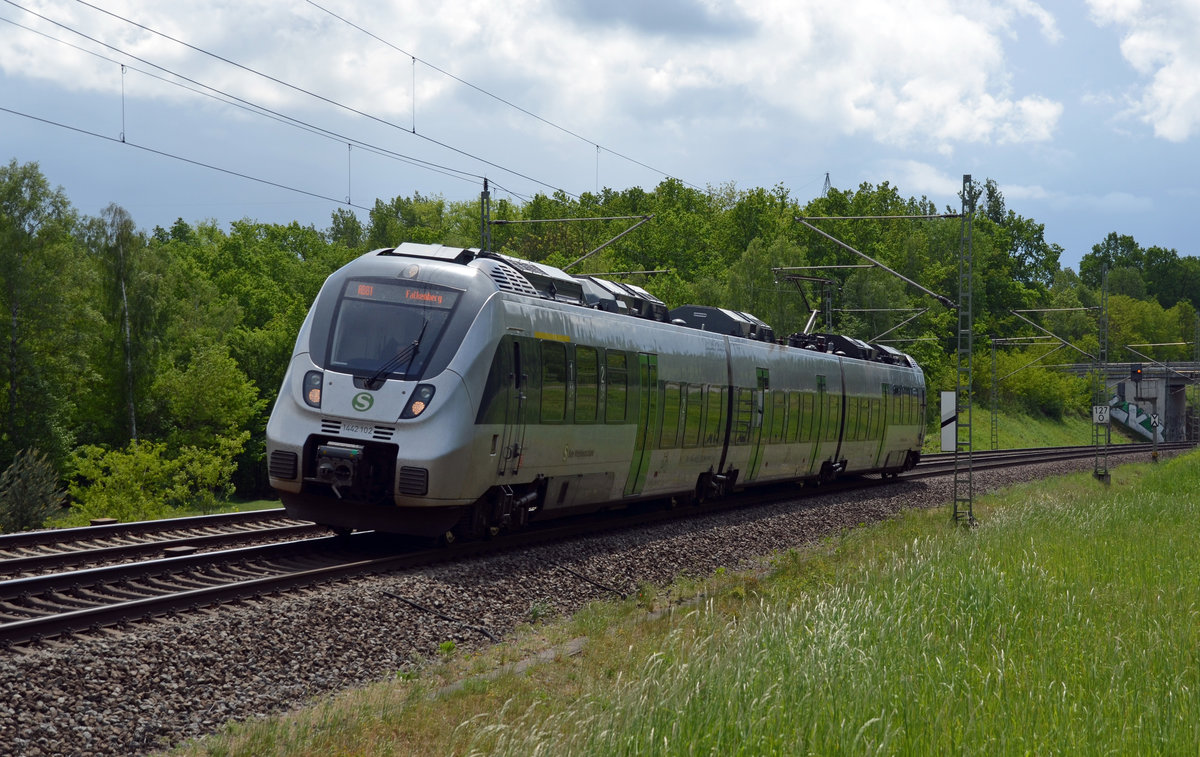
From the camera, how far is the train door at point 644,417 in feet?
60.1

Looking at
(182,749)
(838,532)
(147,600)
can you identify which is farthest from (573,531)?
(182,749)

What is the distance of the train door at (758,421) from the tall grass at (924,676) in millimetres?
11086

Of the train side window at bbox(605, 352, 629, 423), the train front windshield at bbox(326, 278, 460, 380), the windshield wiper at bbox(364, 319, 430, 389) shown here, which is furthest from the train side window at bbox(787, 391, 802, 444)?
the windshield wiper at bbox(364, 319, 430, 389)

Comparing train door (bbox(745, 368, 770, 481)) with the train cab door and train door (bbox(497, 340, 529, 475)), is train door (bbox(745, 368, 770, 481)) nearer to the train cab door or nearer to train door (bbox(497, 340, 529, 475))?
the train cab door

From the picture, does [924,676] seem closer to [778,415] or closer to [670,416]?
[670,416]

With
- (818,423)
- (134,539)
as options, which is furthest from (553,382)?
(818,423)

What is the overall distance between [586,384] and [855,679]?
9.94m

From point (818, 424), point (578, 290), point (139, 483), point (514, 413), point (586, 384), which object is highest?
point (578, 290)

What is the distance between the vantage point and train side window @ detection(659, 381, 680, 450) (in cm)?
1936

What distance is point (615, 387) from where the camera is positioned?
1745 centimetres

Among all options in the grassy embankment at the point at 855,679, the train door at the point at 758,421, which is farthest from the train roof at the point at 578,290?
the grassy embankment at the point at 855,679

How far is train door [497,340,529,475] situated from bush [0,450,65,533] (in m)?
9.40

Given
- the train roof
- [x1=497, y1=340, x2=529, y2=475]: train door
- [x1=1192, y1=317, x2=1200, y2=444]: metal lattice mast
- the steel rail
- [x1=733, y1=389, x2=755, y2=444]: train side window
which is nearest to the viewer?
the steel rail

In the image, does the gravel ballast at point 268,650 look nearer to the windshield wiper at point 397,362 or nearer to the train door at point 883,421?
the windshield wiper at point 397,362
